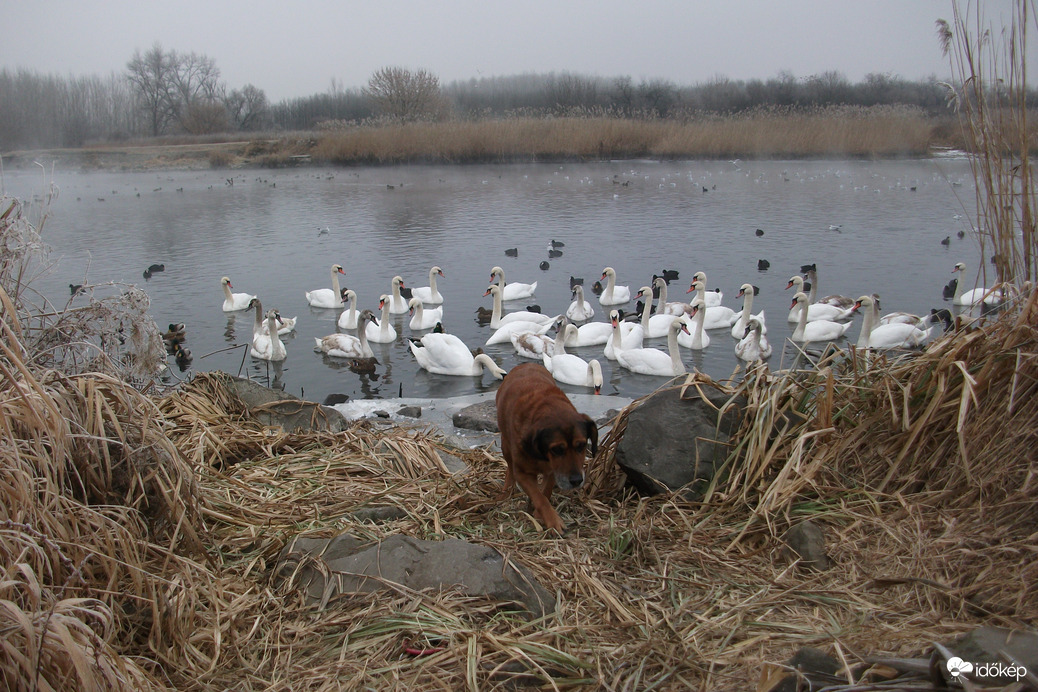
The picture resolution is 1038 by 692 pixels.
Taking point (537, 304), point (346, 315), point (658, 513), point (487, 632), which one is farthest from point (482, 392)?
point (487, 632)

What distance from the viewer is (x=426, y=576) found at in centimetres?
283

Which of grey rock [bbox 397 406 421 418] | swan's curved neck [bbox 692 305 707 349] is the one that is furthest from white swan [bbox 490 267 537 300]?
grey rock [bbox 397 406 421 418]

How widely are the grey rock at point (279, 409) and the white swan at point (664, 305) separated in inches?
330

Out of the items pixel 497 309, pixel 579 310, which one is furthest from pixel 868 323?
pixel 497 309

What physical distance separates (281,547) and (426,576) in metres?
0.80

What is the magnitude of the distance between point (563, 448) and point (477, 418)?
363 centimetres

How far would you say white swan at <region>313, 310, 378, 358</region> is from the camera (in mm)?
11016

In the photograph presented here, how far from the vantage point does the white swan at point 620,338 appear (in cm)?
1107

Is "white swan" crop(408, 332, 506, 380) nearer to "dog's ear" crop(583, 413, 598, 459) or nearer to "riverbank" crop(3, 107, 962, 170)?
"dog's ear" crop(583, 413, 598, 459)

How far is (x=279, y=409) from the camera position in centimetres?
544

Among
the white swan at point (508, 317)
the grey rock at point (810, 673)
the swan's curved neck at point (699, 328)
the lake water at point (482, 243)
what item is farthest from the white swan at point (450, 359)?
the grey rock at point (810, 673)

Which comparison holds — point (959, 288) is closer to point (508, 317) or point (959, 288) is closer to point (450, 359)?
point (508, 317)

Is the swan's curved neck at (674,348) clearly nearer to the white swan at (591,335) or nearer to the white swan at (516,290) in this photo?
the white swan at (591,335)

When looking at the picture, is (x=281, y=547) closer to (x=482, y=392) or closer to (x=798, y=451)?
(x=798, y=451)
